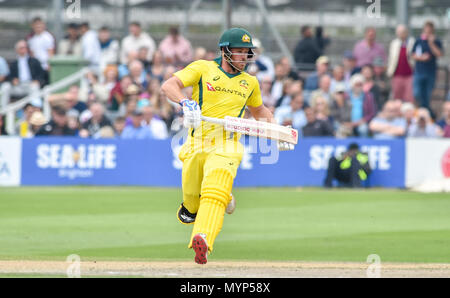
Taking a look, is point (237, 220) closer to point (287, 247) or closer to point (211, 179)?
point (287, 247)

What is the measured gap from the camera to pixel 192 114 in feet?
29.9

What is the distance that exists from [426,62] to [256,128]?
13262 millimetres

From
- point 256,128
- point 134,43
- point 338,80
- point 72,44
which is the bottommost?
point 256,128

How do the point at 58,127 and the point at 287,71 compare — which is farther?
the point at 287,71

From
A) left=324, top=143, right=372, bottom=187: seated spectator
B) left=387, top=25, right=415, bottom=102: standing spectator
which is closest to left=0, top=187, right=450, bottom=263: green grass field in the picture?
left=324, top=143, right=372, bottom=187: seated spectator

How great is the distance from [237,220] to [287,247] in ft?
9.28

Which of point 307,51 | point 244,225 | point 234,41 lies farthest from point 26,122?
point 234,41

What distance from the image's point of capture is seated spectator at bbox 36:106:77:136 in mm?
20125

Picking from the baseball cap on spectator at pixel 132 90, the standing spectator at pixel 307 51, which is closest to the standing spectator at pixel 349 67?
the standing spectator at pixel 307 51

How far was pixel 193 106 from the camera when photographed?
9.14m

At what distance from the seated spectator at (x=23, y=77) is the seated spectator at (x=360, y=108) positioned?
7.29 meters

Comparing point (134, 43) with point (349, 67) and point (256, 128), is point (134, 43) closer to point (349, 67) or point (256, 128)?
point (349, 67)
